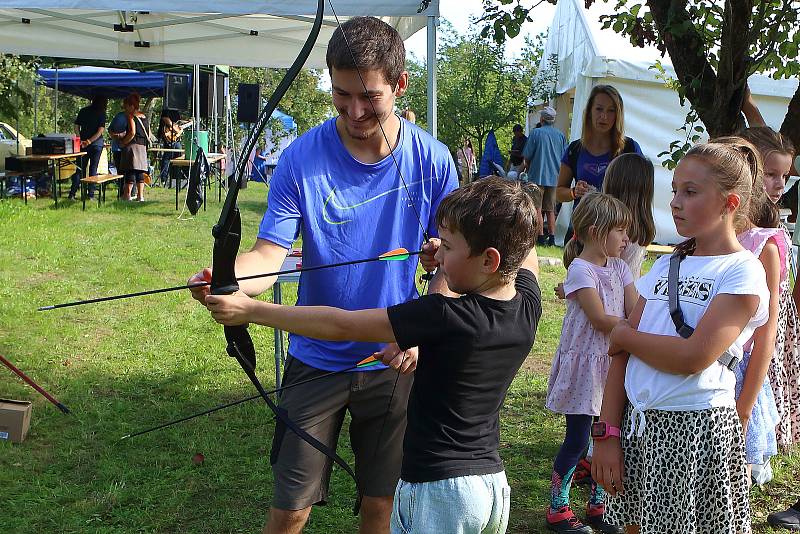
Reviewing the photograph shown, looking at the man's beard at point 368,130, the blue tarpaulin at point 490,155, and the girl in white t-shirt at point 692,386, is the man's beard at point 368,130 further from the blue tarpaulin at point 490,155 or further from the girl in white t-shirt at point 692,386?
the blue tarpaulin at point 490,155

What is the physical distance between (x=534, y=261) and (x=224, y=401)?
2.88 m

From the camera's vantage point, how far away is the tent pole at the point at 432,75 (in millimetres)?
4593

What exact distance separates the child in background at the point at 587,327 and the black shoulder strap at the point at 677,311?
871 mm

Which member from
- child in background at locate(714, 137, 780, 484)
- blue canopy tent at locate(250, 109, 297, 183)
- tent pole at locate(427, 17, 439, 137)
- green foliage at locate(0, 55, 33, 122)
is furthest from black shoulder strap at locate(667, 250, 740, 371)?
blue canopy tent at locate(250, 109, 297, 183)

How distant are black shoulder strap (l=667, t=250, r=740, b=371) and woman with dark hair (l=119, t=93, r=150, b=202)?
430 inches

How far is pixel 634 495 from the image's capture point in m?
2.15

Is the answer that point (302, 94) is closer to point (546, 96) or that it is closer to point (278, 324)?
point (546, 96)

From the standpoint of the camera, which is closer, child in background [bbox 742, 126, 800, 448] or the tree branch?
child in background [bbox 742, 126, 800, 448]

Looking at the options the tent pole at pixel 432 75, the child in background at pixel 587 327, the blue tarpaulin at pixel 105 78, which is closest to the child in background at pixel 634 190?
the child in background at pixel 587 327

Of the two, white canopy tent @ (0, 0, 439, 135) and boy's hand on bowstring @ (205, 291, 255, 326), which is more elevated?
white canopy tent @ (0, 0, 439, 135)

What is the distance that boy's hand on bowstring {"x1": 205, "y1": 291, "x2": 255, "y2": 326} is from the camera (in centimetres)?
168

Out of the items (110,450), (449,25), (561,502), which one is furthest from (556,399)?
(449,25)

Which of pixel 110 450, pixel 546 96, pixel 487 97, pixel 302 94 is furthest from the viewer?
pixel 302 94

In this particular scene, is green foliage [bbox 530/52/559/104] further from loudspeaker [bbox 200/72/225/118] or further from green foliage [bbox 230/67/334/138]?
green foliage [bbox 230/67/334/138]
